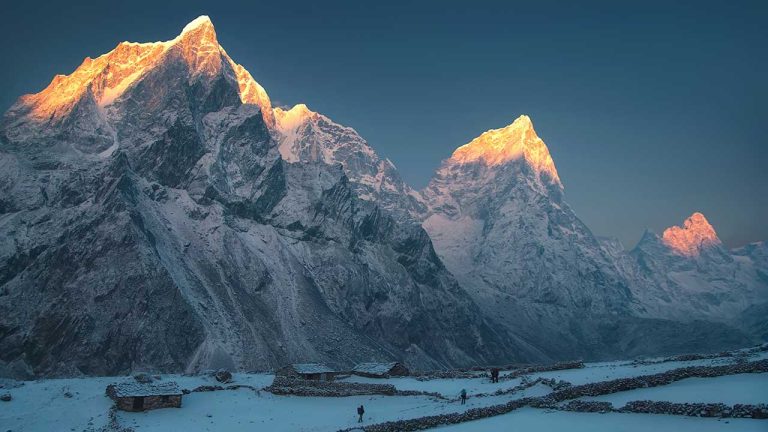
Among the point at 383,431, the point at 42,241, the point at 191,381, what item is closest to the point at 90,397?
the point at 191,381

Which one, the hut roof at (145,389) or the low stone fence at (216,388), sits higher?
the hut roof at (145,389)

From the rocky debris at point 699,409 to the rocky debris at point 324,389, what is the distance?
102ft

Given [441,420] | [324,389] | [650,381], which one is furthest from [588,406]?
[324,389]

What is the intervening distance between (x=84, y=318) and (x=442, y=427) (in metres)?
136

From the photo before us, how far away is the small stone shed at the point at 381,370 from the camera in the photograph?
80.1m

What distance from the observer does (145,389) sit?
57219mm

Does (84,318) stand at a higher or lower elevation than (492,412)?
higher

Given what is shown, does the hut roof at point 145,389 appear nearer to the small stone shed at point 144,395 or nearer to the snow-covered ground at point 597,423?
the small stone shed at point 144,395

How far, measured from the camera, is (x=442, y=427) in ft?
139

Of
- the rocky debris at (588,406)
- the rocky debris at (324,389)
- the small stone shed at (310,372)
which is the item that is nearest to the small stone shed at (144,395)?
the rocky debris at (324,389)

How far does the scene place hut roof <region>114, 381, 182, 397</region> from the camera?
55.8 meters

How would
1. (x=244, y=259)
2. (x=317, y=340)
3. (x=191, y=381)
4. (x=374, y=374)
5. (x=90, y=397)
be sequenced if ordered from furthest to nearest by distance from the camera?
(x=244, y=259), (x=317, y=340), (x=374, y=374), (x=191, y=381), (x=90, y=397)

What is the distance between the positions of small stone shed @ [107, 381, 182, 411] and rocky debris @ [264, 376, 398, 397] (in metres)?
10.2

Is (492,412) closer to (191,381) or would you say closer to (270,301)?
(191,381)
